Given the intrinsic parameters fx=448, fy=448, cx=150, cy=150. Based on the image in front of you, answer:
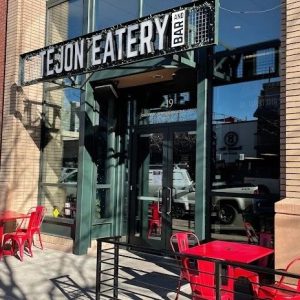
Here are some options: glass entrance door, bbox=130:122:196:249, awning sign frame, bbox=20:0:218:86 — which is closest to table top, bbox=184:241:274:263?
glass entrance door, bbox=130:122:196:249

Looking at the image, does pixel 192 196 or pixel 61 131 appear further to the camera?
pixel 61 131

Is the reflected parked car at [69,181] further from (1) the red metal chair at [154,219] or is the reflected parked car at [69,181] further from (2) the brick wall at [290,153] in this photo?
(2) the brick wall at [290,153]

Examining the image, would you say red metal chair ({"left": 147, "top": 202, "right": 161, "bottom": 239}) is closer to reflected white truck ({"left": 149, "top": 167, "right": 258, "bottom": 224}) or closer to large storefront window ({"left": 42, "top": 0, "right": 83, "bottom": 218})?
reflected white truck ({"left": 149, "top": 167, "right": 258, "bottom": 224})

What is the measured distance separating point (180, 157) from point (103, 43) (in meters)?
2.40

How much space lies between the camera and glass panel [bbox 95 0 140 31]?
8023 mm

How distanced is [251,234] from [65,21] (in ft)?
19.5

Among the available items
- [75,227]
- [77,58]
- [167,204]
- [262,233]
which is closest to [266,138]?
[262,233]

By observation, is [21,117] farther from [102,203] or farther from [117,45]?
[117,45]

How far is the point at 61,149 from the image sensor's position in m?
9.27

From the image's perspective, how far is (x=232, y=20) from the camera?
6754 mm

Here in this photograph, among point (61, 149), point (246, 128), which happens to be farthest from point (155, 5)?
point (61, 149)

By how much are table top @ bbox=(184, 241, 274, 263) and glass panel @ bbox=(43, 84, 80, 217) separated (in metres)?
4.23

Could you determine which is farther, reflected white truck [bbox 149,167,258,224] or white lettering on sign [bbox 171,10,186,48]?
reflected white truck [bbox 149,167,258,224]

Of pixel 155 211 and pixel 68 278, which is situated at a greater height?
pixel 155 211
